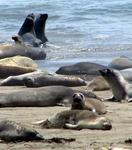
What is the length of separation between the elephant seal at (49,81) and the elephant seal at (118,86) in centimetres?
79

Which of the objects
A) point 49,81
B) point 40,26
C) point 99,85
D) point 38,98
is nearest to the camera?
point 38,98

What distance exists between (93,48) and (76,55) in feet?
3.44

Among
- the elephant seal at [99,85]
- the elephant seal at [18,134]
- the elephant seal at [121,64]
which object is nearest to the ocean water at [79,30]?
the elephant seal at [121,64]

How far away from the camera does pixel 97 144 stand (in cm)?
500

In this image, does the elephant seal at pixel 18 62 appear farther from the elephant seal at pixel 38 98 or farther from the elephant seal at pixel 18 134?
the elephant seal at pixel 18 134

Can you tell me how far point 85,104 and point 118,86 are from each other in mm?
1857

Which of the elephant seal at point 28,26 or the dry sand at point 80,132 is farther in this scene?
the elephant seal at point 28,26

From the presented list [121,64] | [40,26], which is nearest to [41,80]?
[121,64]

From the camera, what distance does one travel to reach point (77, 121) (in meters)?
5.72

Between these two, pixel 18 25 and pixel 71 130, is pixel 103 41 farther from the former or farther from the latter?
pixel 71 130

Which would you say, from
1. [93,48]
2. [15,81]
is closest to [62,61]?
[93,48]

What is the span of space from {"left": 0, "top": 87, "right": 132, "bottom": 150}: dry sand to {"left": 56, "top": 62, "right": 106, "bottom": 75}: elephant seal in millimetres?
3153

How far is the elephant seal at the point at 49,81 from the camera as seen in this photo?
9.08 m

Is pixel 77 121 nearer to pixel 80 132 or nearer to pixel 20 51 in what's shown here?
pixel 80 132
